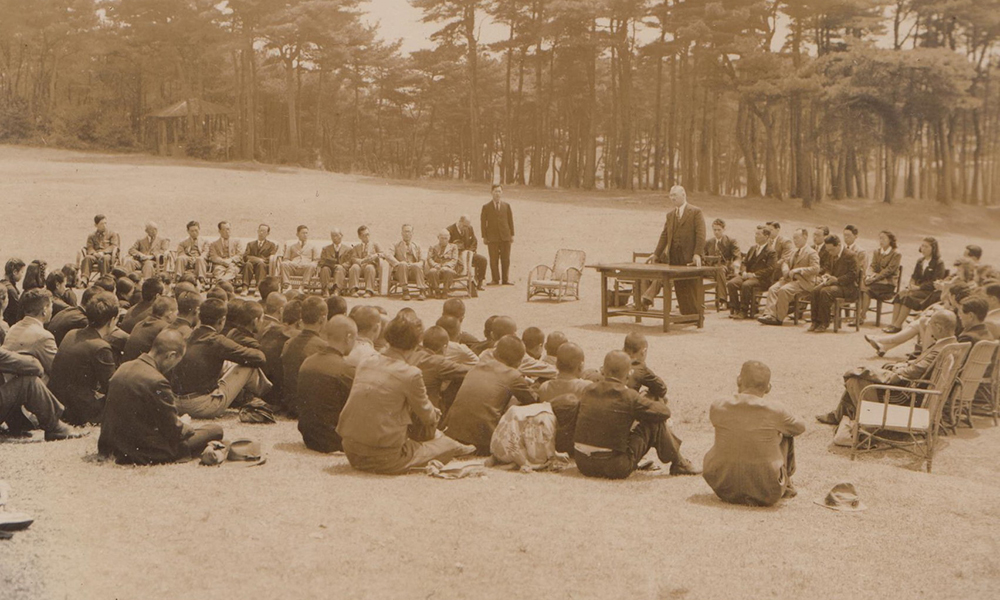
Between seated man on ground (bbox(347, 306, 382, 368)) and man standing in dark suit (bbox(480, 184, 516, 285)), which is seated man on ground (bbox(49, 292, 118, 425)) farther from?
man standing in dark suit (bbox(480, 184, 516, 285))

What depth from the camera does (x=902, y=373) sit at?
676 cm

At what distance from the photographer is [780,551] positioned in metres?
4.24

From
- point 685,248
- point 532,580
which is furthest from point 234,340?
point 685,248

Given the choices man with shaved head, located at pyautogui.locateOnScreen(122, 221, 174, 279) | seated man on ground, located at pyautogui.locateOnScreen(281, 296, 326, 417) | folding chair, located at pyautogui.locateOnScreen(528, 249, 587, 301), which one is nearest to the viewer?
seated man on ground, located at pyautogui.locateOnScreen(281, 296, 326, 417)

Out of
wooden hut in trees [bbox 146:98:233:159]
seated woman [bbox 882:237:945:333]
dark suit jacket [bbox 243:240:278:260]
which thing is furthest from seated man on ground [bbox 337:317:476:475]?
wooden hut in trees [bbox 146:98:233:159]

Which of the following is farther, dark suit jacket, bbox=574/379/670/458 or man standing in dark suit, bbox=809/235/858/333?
man standing in dark suit, bbox=809/235/858/333

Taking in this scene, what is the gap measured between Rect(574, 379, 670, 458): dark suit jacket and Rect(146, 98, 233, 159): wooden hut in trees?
119 ft

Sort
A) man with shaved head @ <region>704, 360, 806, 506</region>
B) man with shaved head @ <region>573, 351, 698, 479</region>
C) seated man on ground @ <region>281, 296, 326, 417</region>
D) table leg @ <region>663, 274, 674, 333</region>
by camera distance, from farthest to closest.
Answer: table leg @ <region>663, 274, 674, 333</region> → seated man on ground @ <region>281, 296, 326, 417</region> → man with shaved head @ <region>573, 351, 698, 479</region> → man with shaved head @ <region>704, 360, 806, 506</region>

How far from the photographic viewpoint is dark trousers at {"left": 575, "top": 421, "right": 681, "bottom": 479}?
17.5 feet

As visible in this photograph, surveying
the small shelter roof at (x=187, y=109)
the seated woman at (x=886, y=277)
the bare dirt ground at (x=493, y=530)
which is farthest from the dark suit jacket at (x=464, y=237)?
the small shelter roof at (x=187, y=109)

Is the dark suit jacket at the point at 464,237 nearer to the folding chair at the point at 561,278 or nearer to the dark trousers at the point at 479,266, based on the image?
the dark trousers at the point at 479,266

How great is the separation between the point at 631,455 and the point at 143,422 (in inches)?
107

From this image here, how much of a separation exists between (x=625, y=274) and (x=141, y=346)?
6.22 m

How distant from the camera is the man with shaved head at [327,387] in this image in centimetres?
575
